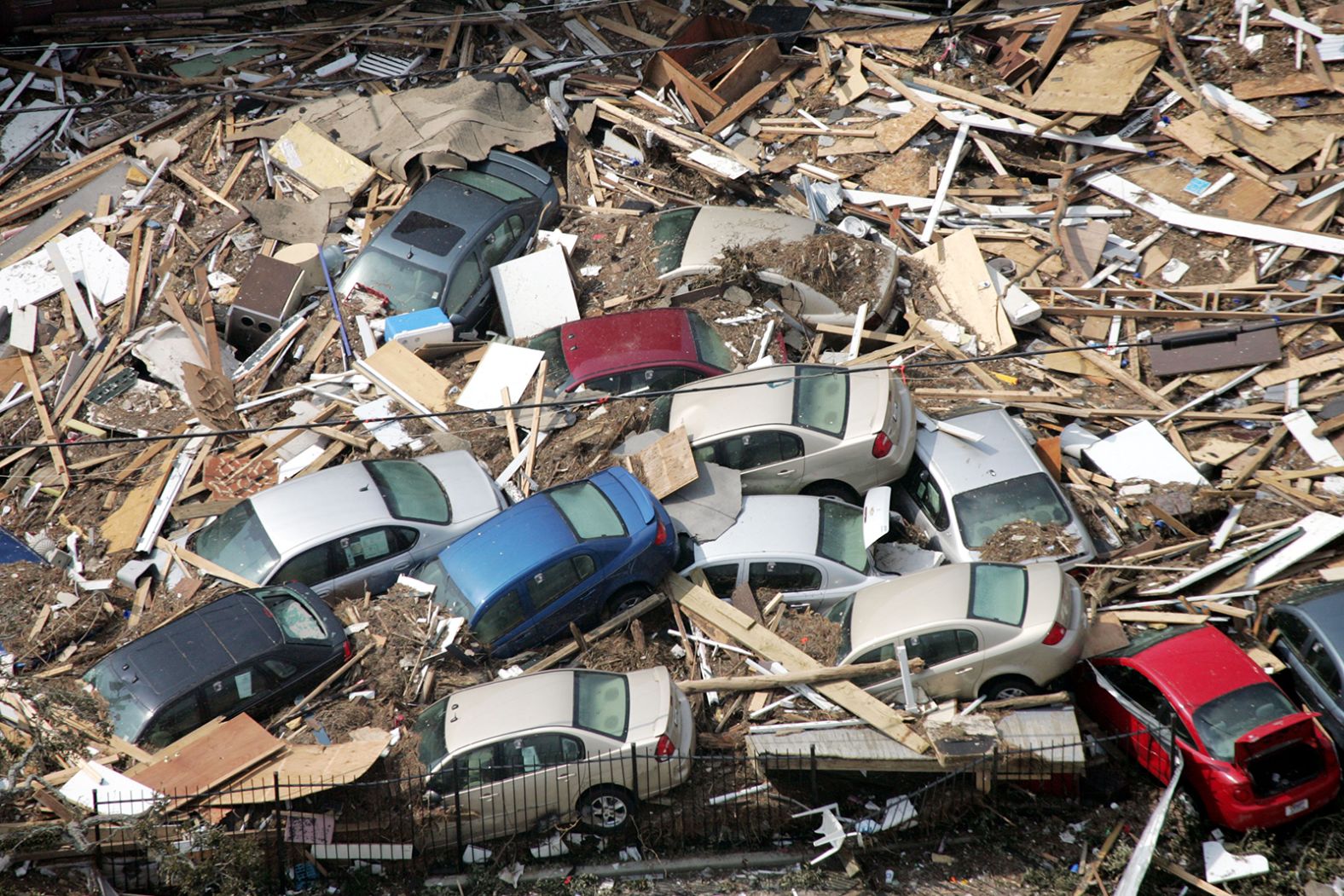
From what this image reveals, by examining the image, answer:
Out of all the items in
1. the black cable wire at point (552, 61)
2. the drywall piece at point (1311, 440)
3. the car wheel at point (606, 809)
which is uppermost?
the black cable wire at point (552, 61)

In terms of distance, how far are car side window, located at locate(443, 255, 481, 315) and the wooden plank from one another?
5022 millimetres

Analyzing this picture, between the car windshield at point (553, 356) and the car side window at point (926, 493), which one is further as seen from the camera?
the car windshield at point (553, 356)

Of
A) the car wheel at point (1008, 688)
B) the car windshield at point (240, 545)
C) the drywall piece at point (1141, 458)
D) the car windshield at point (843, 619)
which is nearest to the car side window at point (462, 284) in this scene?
the car windshield at point (240, 545)

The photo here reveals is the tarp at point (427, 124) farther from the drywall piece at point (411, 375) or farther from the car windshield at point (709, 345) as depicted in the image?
the car windshield at point (709, 345)

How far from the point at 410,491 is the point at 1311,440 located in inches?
363

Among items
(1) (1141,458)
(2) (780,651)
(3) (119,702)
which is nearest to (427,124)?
(3) (119,702)

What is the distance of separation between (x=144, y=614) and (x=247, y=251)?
234 inches

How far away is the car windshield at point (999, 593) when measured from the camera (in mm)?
9448

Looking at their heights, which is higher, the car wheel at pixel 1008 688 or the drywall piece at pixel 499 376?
the drywall piece at pixel 499 376

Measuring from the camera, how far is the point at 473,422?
40.2 ft

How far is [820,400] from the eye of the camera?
11.6 meters

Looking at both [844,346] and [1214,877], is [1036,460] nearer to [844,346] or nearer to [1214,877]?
[844,346]

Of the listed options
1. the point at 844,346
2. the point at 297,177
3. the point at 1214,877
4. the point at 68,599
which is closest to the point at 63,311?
the point at 297,177

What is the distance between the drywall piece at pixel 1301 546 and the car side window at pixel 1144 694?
1.95 m
